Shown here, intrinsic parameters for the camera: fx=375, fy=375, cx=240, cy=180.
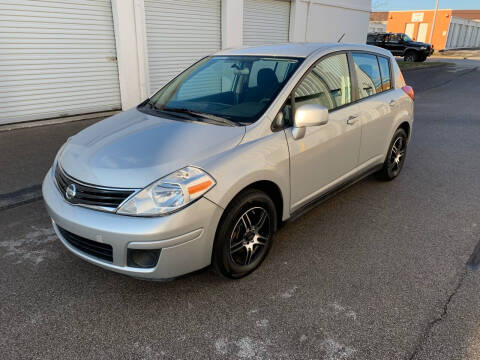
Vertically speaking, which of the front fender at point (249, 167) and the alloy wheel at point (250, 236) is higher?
the front fender at point (249, 167)

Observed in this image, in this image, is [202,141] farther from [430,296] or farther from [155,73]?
[155,73]

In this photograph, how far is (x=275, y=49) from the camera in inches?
140

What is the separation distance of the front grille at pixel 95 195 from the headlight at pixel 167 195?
0.07m

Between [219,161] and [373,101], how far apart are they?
7.63 ft

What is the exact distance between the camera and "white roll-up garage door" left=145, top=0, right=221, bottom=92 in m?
9.13

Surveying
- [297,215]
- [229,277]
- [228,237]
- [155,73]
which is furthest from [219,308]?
[155,73]

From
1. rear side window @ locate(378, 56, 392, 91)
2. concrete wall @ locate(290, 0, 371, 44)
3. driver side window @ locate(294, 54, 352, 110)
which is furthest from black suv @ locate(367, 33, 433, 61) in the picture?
driver side window @ locate(294, 54, 352, 110)

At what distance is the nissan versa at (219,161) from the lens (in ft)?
7.70

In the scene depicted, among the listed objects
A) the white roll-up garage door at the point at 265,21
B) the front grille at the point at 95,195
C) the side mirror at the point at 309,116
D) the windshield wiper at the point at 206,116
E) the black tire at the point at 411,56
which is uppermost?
the white roll-up garage door at the point at 265,21

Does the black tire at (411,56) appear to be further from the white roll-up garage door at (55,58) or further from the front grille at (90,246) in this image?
the front grille at (90,246)

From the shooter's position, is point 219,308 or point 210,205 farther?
point 219,308

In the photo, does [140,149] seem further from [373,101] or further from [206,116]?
[373,101]

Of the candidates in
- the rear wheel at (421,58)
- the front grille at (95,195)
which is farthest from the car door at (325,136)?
the rear wheel at (421,58)

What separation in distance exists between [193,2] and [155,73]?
7.00ft
